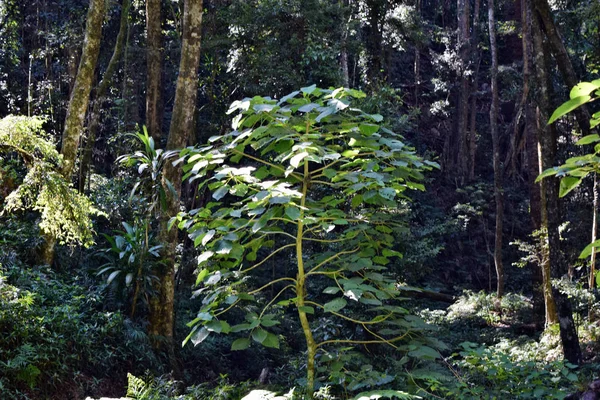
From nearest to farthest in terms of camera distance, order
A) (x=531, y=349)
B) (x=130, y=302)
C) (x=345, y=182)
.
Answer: (x=345, y=182) < (x=130, y=302) < (x=531, y=349)

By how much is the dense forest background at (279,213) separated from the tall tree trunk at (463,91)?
0.08 metres

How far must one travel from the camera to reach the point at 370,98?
38.8 feet

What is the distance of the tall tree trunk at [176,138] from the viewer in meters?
7.28

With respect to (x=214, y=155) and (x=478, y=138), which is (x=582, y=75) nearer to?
(x=478, y=138)

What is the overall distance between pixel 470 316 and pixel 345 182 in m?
11.5

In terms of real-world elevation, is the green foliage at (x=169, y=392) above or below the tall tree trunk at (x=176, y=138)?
below

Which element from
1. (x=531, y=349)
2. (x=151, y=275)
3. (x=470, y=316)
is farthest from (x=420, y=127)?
(x=151, y=275)

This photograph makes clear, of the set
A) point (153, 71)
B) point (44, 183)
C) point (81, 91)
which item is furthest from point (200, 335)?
point (153, 71)

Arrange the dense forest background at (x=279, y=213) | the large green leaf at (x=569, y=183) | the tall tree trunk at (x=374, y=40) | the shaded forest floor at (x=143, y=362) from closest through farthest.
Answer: the large green leaf at (x=569, y=183) → the dense forest background at (x=279, y=213) → the shaded forest floor at (x=143, y=362) → the tall tree trunk at (x=374, y=40)

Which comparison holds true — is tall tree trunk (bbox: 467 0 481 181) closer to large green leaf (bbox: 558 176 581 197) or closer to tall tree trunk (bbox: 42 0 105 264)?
tall tree trunk (bbox: 42 0 105 264)

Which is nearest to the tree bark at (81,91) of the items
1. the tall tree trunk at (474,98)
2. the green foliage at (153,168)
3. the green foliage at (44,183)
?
the green foliage at (44,183)

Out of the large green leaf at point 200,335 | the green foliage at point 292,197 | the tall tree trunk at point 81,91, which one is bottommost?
the large green leaf at point 200,335

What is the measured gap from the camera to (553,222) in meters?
9.60

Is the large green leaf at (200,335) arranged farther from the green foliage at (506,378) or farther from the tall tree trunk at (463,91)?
the tall tree trunk at (463,91)
